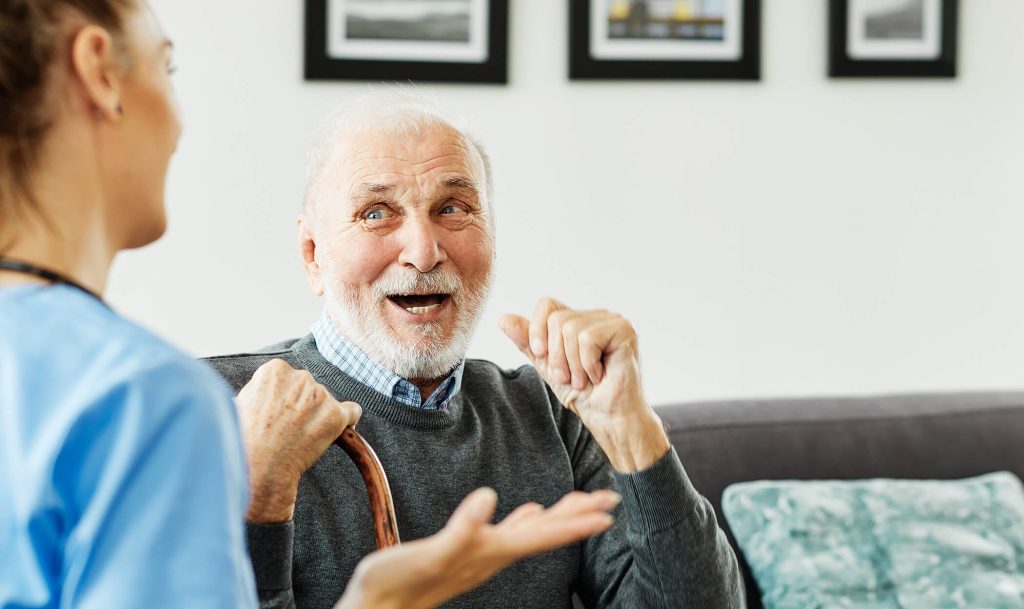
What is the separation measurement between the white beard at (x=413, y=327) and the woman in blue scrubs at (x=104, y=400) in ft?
2.93

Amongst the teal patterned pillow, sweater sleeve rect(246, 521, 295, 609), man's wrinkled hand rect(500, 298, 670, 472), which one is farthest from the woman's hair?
the teal patterned pillow

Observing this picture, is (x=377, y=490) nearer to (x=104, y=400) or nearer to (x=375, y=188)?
(x=104, y=400)

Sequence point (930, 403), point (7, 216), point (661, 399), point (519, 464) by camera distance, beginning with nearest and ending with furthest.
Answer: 1. point (7, 216)
2. point (519, 464)
3. point (930, 403)
4. point (661, 399)

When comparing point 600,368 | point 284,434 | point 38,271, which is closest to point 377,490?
point 284,434

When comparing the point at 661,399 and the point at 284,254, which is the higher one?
the point at 284,254

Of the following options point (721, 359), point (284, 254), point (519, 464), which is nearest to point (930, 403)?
point (721, 359)

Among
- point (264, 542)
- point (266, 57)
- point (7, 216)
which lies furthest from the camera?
point (266, 57)

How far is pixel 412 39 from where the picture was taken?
2.44 meters

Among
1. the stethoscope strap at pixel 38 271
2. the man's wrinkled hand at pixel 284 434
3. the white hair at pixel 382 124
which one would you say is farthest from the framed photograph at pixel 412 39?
the stethoscope strap at pixel 38 271

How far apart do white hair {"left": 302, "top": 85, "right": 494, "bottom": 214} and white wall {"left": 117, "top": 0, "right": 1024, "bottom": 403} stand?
0.78 meters

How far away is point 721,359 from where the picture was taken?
102 inches

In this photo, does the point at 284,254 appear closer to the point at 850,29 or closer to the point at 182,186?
the point at 182,186

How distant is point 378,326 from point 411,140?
29 centimetres

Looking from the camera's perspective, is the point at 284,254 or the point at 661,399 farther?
the point at 661,399
